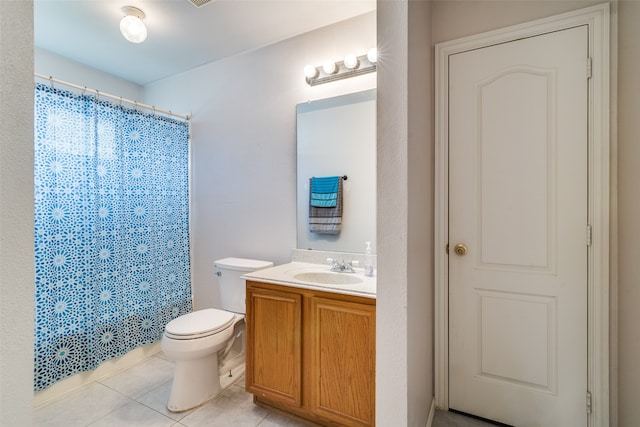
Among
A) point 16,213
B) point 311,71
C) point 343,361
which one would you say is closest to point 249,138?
point 311,71

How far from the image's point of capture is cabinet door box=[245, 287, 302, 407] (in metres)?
1.63

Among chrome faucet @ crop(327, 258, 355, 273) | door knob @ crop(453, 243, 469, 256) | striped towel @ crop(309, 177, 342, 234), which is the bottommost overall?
chrome faucet @ crop(327, 258, 355, 273)

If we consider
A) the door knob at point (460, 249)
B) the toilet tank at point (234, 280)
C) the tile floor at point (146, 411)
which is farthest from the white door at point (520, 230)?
the toilet tank at point (234, 280)

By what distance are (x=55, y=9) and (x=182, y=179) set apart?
1.40 metres

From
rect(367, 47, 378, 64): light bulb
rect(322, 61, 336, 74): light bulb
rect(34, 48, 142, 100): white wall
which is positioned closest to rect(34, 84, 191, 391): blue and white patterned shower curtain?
rect(34, 48, 142, 100): white wall

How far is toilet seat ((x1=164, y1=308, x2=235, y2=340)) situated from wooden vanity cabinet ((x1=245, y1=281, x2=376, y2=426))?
26 cm

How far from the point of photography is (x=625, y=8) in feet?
4.51

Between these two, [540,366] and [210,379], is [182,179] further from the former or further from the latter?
[540,366]

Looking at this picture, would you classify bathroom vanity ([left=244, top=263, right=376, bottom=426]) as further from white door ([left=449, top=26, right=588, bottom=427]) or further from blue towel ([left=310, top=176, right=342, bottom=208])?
white door ([left=449, top=26, right=588, bottom=427])

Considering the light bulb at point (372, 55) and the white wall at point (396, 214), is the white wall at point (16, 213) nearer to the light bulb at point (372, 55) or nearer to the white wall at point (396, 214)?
the white wall at point (396, 214)

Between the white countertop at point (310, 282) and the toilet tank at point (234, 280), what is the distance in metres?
0.30

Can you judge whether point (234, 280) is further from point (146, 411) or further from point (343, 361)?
point (343, 361)

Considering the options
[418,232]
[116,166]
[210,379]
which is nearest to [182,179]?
[116,166]

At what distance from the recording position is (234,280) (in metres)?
2.24
